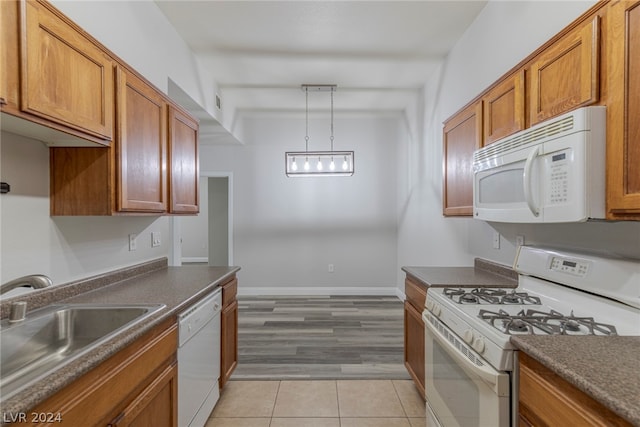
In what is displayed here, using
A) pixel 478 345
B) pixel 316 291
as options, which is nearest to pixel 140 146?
pixel 478 345

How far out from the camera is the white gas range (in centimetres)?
123

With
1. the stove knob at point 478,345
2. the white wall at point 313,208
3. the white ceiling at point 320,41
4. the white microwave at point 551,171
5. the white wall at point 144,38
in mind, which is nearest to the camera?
the white microwave at point 551,171

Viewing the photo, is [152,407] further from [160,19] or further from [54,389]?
[160,19]

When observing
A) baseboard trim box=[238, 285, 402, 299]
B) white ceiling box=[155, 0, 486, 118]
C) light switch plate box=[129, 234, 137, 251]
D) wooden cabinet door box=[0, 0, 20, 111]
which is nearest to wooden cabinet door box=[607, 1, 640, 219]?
white ceiling box=[155, 0, 486, 118]

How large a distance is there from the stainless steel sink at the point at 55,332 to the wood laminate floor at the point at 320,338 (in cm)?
154

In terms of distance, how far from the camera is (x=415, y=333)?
2430 mm

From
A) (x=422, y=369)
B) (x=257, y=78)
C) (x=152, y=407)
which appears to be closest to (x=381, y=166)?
(x=257, y=78)

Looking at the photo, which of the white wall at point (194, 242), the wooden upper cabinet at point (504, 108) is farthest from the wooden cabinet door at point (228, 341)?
the white wall at point (194, 242)

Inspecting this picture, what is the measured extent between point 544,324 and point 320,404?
5.61ft

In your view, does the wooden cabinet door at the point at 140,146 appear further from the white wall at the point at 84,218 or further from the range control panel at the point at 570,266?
the range control panel at the point at 570,266

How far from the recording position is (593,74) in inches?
47.8

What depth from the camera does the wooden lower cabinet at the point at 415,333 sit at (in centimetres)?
228

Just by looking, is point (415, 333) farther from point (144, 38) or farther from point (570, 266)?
point (144, 38)

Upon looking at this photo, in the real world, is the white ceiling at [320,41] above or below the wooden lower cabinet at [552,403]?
above
